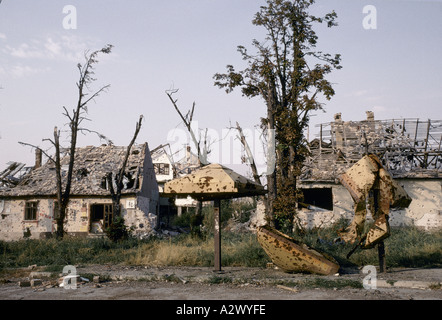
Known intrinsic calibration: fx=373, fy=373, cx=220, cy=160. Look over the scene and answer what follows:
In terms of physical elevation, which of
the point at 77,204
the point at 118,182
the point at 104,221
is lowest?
the point at 104,221

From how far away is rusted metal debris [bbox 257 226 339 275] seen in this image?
7.50 metres

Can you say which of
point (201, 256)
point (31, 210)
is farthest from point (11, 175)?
point (201, 256)

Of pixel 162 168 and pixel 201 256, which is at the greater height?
pixel 162 168

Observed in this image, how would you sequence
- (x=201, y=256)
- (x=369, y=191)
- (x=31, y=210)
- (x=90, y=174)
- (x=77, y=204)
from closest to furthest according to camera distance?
1. (x=369, y=191)
2. (x=201, y=256)
3. (x=77, y=204)
4. (x=31, y=210)
5. (x=90, y=174)

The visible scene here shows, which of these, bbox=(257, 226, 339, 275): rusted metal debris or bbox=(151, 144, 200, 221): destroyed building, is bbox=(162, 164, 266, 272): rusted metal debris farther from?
bbox=(151, 144, 200, 221): destroyed building

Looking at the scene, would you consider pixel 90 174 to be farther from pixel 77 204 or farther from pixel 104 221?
pixel 104 221

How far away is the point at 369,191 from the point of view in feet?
25.8

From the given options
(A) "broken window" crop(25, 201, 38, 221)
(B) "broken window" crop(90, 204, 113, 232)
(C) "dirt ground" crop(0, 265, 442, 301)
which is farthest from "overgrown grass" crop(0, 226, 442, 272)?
(A) "broken window" crop(25, 201, 38, 221)

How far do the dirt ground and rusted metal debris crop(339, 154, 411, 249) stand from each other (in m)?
0.88

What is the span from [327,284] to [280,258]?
1400 millimetres

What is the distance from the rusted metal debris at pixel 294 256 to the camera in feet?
24.6

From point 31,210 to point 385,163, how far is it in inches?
864
